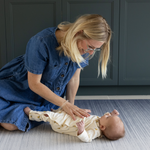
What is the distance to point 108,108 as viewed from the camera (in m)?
1.88

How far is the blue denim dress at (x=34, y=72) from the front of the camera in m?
1.30

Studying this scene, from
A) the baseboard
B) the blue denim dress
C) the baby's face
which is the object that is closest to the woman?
the blue denim dress

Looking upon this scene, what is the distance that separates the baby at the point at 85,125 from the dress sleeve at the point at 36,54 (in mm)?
301

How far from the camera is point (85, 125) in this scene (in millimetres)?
1363

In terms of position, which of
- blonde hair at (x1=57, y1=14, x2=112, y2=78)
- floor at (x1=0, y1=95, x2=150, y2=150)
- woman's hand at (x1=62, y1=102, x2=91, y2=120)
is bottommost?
floor at (x1=0, y1=95, x2=150, y2=150)

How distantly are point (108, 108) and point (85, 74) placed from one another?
17.8 inches

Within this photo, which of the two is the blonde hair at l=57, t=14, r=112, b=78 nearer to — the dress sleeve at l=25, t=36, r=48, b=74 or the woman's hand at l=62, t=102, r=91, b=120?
the dress sleeve at l=25, t=36, r=48, b=74

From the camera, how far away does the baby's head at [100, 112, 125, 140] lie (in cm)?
124

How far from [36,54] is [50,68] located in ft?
0.51

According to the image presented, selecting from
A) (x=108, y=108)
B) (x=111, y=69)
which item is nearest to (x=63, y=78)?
(x=108, y=108)

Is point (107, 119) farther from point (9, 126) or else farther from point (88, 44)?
point (9, 126)

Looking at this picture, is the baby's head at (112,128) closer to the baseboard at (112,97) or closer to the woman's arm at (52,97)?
the woman's arm at (52,97)

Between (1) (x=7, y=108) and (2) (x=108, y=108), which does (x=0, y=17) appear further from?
(2) (x=108, y=108)

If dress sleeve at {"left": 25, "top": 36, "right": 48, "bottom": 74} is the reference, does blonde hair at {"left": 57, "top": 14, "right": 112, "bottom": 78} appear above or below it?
above
